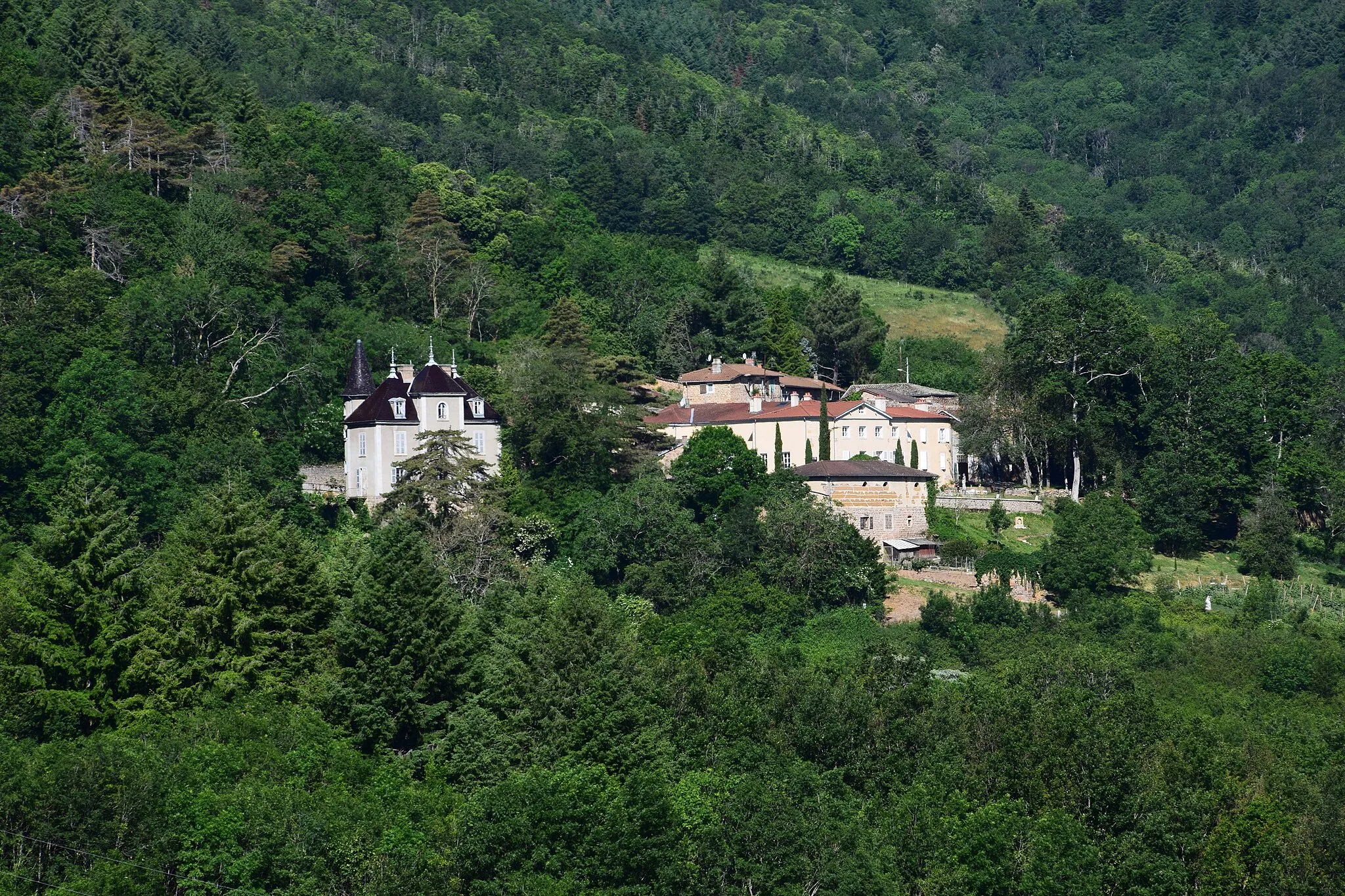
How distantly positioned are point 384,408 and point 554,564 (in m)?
8.57

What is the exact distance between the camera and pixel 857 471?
7331cm

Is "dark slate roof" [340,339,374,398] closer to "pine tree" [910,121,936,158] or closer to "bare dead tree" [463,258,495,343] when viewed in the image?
"bare dead tree" [463,258,495,343]

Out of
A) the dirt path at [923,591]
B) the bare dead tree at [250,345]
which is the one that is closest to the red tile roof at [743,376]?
the dirt path at [923,591]

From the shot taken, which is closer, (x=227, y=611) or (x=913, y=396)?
(x=227, y=611)

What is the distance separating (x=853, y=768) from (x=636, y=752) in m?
6.14

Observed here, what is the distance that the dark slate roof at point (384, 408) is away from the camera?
223 feet

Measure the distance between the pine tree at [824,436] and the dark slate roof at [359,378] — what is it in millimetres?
18811

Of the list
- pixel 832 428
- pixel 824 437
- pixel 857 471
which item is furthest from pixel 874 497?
pixel 832 428

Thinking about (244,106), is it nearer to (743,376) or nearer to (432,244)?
(432,244)

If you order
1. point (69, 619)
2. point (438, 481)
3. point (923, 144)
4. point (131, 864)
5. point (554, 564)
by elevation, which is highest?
point (923, 144)

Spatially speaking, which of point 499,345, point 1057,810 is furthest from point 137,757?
point 499,345

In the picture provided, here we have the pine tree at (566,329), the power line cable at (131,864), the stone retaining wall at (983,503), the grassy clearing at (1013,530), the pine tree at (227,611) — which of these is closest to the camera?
the power line cable at (131,864)

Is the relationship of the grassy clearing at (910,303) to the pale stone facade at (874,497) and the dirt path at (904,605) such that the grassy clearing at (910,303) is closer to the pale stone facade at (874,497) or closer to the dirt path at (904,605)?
the pale stone facade at (874,497)

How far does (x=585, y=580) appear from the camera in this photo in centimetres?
6031
